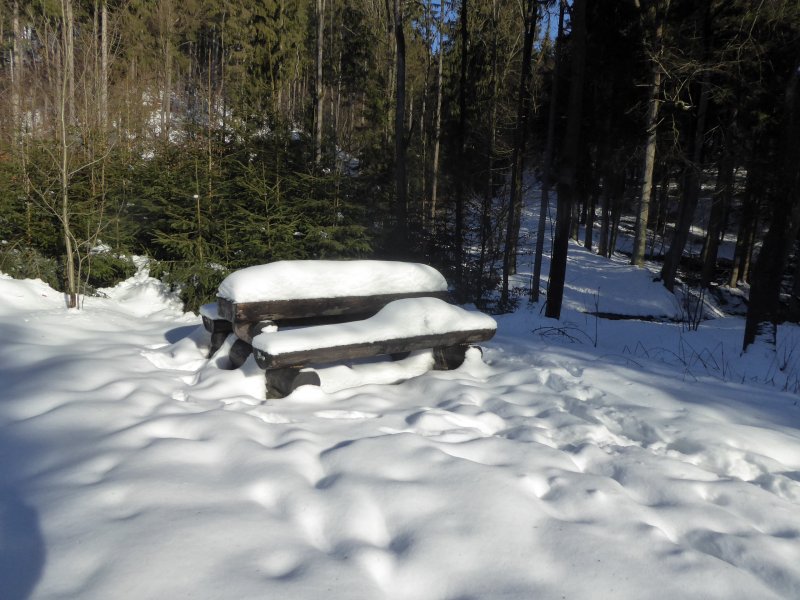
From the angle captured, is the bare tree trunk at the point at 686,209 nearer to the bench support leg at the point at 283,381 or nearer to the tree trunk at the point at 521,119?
the tree trunk at the point at 521,119

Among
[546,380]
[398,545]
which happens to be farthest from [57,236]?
[398,545]

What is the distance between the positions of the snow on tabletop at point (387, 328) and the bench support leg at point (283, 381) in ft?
A: 0.83

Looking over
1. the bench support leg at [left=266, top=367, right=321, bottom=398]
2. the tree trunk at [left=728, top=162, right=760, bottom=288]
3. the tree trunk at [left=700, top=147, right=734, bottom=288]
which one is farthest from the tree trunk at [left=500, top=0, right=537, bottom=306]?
the bench support leg at [left=266, top=367, right=321, bottom=398]

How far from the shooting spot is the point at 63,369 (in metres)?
3.96

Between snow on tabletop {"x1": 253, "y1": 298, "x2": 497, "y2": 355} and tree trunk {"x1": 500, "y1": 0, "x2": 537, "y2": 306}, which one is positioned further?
tree trunk {"x1": 500, "y1": 0, "x2": 537, "y2": 306}

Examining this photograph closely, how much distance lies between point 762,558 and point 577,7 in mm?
8838

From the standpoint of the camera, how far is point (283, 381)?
3986 mm

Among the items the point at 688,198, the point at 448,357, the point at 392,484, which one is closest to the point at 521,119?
the point at 688,198

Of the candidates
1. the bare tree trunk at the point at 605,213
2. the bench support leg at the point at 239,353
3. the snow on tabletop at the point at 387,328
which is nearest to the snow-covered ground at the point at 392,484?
the bench support leg at the point at 239,353

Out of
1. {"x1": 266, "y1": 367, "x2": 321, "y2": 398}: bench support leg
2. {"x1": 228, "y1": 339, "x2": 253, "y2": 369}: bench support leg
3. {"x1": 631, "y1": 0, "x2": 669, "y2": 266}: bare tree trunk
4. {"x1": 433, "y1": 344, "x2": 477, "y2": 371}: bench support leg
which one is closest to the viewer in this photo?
{"x1": 266, "y1": 367, "x2": 321, "y2": 398}: bench support leg

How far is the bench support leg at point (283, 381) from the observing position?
3.98 meters

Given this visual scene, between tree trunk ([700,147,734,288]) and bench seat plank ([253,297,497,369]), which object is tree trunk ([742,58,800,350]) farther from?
tree trunk ([700,147,734,288])

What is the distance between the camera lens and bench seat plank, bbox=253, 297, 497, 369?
3869mm

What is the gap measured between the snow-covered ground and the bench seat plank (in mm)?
310
